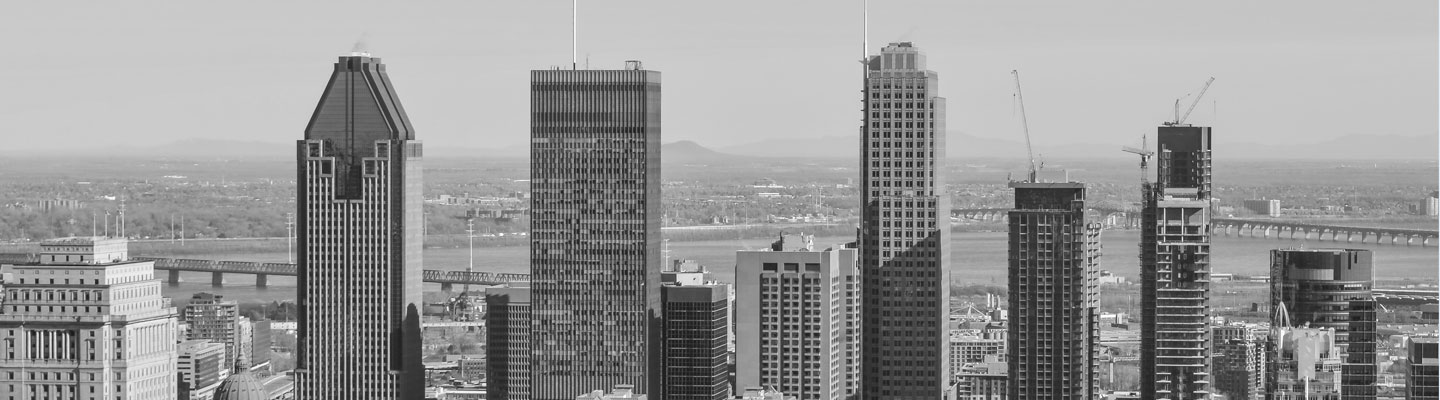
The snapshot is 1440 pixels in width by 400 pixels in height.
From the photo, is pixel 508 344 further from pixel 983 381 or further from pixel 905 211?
pixel 983 381

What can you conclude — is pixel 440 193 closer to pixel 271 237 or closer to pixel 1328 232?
pixel 271 237

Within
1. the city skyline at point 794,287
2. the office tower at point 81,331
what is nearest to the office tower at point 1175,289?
the city skyline at point 794,287

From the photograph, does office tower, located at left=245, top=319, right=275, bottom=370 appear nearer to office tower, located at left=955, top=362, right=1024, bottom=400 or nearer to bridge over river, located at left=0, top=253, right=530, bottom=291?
bridge over river, located at left=0, top=253, right=530, bottom=291

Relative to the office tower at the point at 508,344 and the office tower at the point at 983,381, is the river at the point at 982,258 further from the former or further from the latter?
the office tower at the point at 508,344

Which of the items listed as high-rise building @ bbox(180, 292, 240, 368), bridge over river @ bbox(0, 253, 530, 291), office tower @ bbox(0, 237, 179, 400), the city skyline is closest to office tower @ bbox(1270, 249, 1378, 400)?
the city skyline

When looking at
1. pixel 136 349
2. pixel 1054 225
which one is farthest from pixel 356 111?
pixel 1054 225

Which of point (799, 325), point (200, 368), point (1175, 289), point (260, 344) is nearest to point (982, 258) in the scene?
point (1175, 289)

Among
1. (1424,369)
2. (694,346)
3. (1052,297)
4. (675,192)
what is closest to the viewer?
(1424,369)
